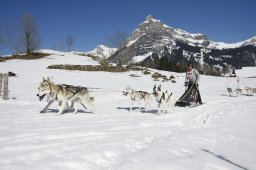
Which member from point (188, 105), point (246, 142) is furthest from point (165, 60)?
point (246, 142)

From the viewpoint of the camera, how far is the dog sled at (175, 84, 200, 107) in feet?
48.3

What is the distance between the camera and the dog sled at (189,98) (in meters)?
14.7

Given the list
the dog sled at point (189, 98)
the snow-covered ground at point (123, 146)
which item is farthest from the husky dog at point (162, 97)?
the snow-covered ground at point (123, 146)

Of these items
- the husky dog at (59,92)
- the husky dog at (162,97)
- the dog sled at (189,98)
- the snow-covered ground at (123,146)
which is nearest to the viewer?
the snow-covered ground at (123,146)

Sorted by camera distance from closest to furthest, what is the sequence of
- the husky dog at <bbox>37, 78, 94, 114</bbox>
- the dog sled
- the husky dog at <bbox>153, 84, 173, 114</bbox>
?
the husky dog at <bbox>37, 78, 94, 114</bbox>, the husky dog at <bbox>153, 84, 173, 114</bbox>, the dog sled

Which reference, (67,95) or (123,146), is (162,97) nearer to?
(67,95)

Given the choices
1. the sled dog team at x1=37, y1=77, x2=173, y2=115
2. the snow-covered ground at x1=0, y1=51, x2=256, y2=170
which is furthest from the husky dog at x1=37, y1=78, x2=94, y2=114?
the snow-covered ground at x1=0, y1=51, x2=256, y2=170

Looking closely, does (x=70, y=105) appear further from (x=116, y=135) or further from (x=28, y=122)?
(x=116, y=135)

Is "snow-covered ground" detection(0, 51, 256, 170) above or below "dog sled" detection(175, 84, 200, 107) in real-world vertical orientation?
below

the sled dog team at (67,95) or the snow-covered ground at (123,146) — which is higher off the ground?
the sled dog team at (67,95)

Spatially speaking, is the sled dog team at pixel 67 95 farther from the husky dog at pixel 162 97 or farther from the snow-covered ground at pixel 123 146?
the snow-covered ground at pixel 123 146

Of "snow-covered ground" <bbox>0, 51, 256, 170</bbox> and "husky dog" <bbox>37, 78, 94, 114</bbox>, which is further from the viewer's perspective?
"husky dog" <bbox>37, 78, 94, 114</bbox>

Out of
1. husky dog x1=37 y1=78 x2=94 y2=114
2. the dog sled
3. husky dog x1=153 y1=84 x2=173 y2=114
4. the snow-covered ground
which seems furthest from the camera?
the dog sled

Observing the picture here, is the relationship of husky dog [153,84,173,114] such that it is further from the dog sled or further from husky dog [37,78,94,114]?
husky dog [37,78,94,114]
